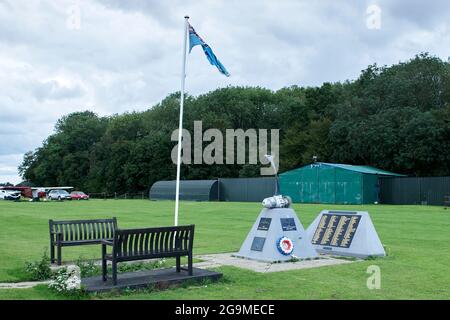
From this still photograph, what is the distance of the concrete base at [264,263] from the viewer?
37.2 ft

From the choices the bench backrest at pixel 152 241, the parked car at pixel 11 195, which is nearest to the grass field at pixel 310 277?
the bench backrest at pixel 152 241

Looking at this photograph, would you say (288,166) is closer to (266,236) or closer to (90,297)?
(266,236)

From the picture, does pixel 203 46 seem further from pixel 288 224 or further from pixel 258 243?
pixel 258 243

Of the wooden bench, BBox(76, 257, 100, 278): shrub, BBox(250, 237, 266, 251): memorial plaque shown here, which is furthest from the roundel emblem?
the wooden bench

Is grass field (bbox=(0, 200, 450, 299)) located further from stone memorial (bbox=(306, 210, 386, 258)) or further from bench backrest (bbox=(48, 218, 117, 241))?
bench backrest (bbox=(48, 218, 117, 241))

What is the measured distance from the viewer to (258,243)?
1256cm

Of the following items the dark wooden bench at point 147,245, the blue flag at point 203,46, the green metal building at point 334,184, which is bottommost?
the dark wooden bench at point 147,245

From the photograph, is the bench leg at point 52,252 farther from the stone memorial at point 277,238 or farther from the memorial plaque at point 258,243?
the memorial plaque at point 258,243

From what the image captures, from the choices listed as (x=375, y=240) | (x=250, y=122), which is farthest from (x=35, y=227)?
(x=250, y=122)

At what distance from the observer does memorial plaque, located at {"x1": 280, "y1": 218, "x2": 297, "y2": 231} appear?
1245 centimetres

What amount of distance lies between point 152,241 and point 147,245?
0.80ft

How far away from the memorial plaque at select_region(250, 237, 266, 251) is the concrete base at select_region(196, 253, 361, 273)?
0.32 metres

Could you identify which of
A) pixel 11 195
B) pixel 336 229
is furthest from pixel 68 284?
pixel 11 195

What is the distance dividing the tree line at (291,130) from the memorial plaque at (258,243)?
39.4 metres
